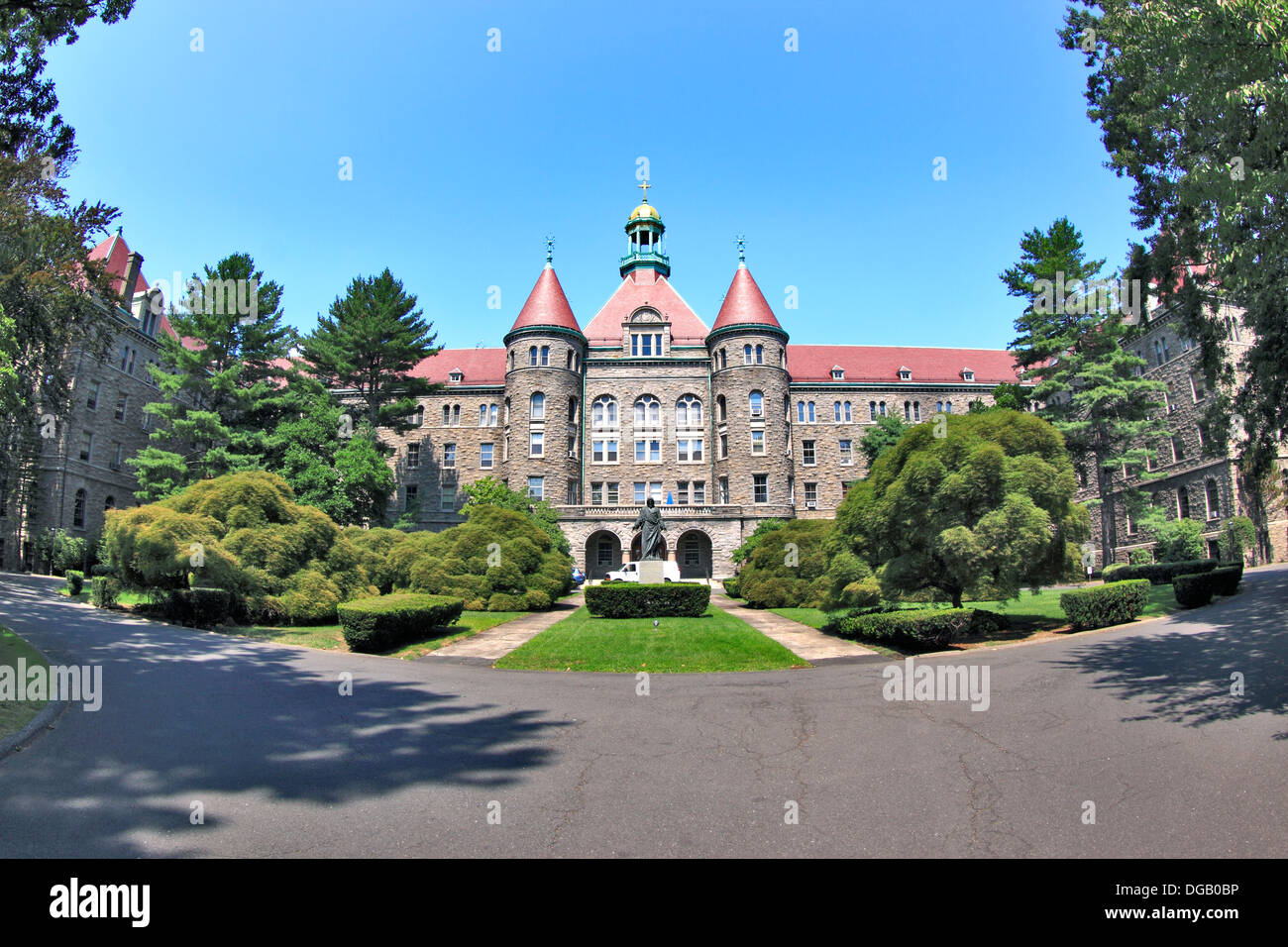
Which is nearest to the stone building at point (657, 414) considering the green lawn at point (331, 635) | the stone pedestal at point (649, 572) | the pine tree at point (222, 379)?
the pine tree at point (222, 379)

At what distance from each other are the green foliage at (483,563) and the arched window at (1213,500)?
118 ft

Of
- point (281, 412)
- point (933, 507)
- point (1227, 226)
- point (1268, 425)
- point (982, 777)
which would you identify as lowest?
point (982, 777)

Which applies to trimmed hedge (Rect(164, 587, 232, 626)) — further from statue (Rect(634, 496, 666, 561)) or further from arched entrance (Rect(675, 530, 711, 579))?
arched entrance (Rect(675, 530, 711, 579))

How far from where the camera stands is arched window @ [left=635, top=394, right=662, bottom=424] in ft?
170

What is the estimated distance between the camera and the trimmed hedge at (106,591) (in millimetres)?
19250

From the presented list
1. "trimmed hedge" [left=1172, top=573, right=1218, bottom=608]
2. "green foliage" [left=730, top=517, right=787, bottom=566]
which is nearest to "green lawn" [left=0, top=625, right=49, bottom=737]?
"trimmed hedge" [left=1172, top=573, right=1218, bottom=608]

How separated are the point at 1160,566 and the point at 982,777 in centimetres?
2662

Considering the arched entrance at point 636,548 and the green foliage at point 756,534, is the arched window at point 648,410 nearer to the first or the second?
the arched entrance at point 636,548

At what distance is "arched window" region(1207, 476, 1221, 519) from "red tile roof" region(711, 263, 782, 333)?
1081 inches

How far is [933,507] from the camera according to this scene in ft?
51.0
